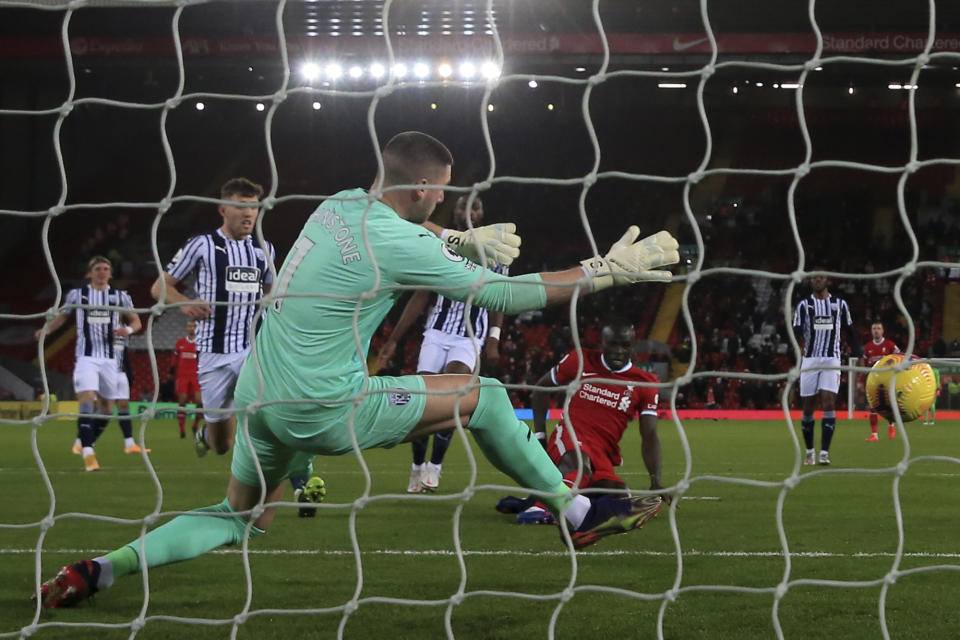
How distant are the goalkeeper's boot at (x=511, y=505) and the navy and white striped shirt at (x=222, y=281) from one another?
2002mm

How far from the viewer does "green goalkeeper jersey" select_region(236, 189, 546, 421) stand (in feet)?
11.9

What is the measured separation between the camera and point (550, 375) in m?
6.47

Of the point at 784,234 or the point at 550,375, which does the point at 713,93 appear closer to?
the point at 784,234

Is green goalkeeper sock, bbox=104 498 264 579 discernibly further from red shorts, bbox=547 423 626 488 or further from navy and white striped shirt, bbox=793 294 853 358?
navy and white striped shirt, bbox=793 294 853 358

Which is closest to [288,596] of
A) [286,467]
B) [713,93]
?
[286,467]

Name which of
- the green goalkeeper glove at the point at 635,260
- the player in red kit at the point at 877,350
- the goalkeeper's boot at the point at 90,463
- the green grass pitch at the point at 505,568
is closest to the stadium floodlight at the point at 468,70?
the player in red kit at the point at 877,350

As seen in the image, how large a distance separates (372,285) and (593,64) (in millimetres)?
21074

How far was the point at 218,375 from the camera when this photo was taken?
24.3 ft

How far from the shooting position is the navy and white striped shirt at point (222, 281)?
7.32 m

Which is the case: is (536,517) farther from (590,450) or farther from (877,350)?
(877,350)

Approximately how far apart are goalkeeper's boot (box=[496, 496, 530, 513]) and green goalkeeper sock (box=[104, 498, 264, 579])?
2830 millimetres

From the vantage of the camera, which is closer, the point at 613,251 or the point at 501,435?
the point at 613,251

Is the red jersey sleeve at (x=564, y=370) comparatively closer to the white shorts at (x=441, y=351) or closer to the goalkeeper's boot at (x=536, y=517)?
the goalkeeper's boot at (x=536, y=517)

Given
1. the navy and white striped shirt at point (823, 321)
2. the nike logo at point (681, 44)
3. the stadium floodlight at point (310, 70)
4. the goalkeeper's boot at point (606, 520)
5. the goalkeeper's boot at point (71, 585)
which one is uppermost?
the nike logo at point (681, 44)
